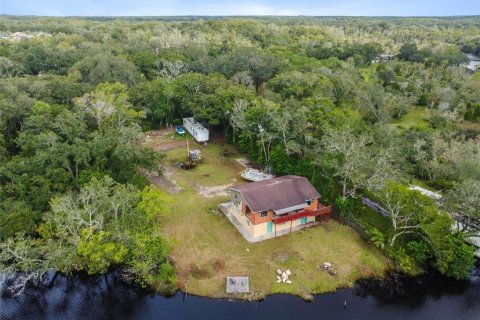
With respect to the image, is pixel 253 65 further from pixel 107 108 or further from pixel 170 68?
pixel 107 108

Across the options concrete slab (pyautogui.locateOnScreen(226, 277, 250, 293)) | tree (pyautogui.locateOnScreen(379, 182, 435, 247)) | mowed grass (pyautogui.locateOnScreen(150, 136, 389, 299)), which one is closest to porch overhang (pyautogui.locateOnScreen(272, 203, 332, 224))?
mowed grass (pyautogui.locateOnScreen(150, 136, 389, 299))

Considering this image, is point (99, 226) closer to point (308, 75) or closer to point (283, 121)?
point (283, 121)

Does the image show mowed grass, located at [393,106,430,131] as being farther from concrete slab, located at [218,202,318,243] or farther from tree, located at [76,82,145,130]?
tree, located at [76,82,145,130]

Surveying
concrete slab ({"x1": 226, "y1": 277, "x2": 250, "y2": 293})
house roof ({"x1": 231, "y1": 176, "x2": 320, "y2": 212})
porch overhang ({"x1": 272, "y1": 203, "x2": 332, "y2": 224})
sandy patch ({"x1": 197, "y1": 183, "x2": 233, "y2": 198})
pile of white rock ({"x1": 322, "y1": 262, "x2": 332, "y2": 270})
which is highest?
house roof ({"x1": 231, "y1": 176, "x2": 320, "y2": 212})

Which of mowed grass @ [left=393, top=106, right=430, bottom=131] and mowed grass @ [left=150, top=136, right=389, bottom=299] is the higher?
mowed grass @ [left=393, top=106, right=430, bottom=131]

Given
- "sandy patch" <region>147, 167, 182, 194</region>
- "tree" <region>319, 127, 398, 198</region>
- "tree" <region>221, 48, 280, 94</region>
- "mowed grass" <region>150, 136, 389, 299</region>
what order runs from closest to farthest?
"mowed grass" <region>150, 136, 389, 299</region> → "tree" <region>319, 127, 398, 198</region> → "sandy patch" <region>147, 167, 182, 194</region> → "tree" <region>221, 48, 280, 94</region>

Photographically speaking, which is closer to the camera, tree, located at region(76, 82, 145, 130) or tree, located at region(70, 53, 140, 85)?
tree, located at region(76, 82, 145, 130)

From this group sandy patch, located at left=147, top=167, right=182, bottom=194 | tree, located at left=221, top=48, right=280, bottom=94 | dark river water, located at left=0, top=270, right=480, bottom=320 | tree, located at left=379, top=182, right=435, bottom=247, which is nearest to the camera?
dark river water, located at left=0, top=270, right=480, bottom=320

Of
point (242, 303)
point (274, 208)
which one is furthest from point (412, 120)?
point (242, 303)
